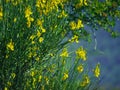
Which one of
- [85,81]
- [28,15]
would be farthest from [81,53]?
[28,15]

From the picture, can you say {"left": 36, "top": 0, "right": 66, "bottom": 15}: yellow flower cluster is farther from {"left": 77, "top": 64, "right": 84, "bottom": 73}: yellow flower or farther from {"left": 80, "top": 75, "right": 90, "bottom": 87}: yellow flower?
{"left": 80, "top": 75, "right": 90, "bottom": 87}: yellow flower

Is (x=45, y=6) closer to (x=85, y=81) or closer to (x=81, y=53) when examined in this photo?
(x=81, y=53)

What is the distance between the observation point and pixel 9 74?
27.1ft

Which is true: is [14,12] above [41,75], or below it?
above

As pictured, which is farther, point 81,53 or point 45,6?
point 45,6

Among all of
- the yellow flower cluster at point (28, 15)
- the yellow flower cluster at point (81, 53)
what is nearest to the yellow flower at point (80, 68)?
the yellow flower cluster at point (81, 53)

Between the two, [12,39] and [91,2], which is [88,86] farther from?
[91,2]

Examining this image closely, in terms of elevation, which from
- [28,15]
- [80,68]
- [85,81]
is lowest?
[85,81]

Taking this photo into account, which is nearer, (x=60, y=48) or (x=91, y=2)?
(x=60, y=48)

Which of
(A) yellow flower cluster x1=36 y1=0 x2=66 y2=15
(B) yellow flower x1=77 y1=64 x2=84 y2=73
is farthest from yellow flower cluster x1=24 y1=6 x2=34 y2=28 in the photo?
(B) yellow flower x1=77 y1=64 x2=84 y2=73

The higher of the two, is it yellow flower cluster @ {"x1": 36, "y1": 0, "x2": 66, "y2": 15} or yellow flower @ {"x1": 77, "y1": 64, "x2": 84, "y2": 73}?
yellow flower cluster @ {"x1": 36, "y1": 0, "x2": 66, "y2": 15}

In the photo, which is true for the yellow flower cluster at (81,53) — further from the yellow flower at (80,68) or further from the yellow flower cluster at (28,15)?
the yellow flower cluster at (28,15)

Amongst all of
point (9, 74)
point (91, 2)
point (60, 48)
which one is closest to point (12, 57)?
point (9, 74)

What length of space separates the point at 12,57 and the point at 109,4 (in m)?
4.59
